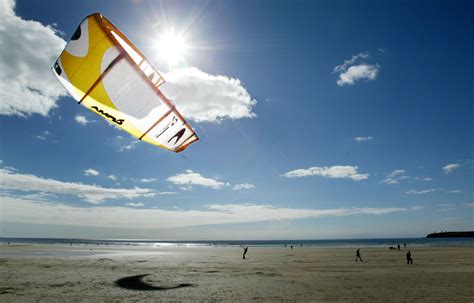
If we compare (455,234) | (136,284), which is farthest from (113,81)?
(455,234)

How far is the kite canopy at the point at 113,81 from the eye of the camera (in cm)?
604

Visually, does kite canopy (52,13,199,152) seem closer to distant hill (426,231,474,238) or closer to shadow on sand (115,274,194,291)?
shadow on sand (115,274,194,291)

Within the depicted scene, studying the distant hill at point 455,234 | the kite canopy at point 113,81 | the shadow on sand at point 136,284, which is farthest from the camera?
the distant hill at point 455,234

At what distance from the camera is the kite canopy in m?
6.04

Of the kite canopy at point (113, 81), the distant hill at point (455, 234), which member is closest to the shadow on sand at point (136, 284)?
the kite canopy at point (113, 81)

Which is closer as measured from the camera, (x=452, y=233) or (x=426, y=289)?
(x=426, y=289)

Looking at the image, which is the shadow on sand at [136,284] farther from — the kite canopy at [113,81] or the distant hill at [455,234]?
the distant hill at [455,234]

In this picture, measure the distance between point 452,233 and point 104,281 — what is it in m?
197

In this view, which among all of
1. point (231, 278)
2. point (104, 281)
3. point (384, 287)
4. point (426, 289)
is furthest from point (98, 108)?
point (426, 289)

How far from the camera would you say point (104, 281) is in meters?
12.6

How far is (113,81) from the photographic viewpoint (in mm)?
6551

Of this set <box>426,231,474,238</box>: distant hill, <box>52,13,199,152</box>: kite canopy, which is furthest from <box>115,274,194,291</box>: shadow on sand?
<box>426,231,474,238</box>: distant hill

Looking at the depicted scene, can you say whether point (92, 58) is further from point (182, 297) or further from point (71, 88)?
point (182, 297)

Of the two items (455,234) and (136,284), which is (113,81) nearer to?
(136,284)
